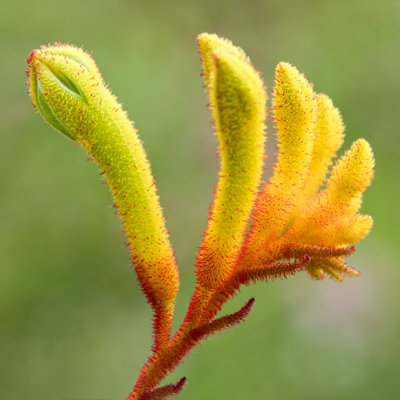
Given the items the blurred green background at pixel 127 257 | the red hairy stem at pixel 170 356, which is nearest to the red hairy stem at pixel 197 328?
the red hairy stem at pixel 170 356

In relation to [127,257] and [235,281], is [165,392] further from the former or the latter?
[127,257]

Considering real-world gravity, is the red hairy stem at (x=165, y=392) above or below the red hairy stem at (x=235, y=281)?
below

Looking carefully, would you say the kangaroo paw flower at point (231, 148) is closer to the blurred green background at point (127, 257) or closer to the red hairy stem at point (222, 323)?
the red hairy stem at point (222, 323)

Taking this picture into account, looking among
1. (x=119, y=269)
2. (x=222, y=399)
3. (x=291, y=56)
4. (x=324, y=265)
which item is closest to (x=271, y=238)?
(x=324, y=265)

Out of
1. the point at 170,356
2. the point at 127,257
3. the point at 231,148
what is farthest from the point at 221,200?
the point at 127,257

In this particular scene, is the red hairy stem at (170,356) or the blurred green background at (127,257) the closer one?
the red hairy stem at (170,356)

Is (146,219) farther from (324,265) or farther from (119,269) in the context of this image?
(119,269)

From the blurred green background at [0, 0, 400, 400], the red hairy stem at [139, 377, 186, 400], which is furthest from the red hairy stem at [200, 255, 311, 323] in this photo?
the blurred green background at [0, 0, 400, 400]

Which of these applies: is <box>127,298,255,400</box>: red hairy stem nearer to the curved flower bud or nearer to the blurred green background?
the curved flower bud

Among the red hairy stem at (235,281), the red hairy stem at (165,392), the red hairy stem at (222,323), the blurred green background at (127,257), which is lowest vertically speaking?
the red hairy stem at (165,392)
